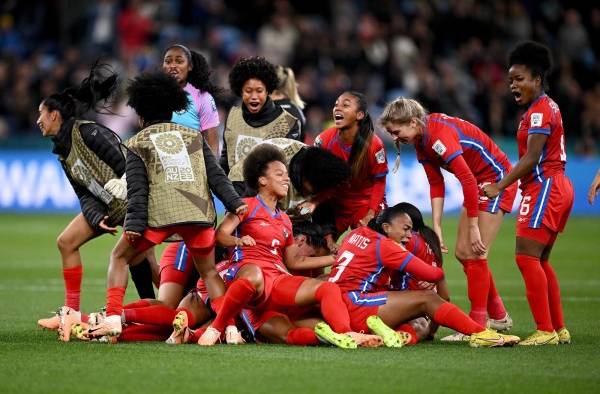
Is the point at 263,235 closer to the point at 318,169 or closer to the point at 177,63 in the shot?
the point at 318,169

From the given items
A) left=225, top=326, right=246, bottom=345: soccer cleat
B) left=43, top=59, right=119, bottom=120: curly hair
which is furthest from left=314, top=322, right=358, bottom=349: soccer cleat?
left=43, top=59, right=119, bottom=120: curly hair

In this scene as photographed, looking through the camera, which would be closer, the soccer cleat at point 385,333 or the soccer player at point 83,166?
the soccer cleat at point 385,333

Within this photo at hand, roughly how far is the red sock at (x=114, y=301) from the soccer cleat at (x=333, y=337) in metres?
1.39

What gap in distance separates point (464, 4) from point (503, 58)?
5.25ft

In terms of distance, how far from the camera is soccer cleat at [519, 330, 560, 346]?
7.86 meters

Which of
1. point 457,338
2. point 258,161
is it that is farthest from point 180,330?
point 457,338

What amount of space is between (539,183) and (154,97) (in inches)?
113

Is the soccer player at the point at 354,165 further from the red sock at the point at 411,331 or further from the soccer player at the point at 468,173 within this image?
the red sock at the point at 411,331

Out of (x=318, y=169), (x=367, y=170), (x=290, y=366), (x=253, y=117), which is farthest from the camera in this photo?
(x=253, y=117)

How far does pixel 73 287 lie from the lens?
880 centimetres

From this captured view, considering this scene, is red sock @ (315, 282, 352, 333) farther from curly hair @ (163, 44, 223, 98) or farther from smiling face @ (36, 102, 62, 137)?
curly hair @ (163, 44, 223, 98)

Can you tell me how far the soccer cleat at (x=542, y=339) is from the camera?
25.8 ft

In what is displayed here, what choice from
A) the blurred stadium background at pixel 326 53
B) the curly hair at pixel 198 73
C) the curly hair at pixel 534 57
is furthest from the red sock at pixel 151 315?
the blurred stadium background at pixel 326 53

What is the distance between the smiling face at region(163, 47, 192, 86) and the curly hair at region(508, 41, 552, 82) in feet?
10.5
